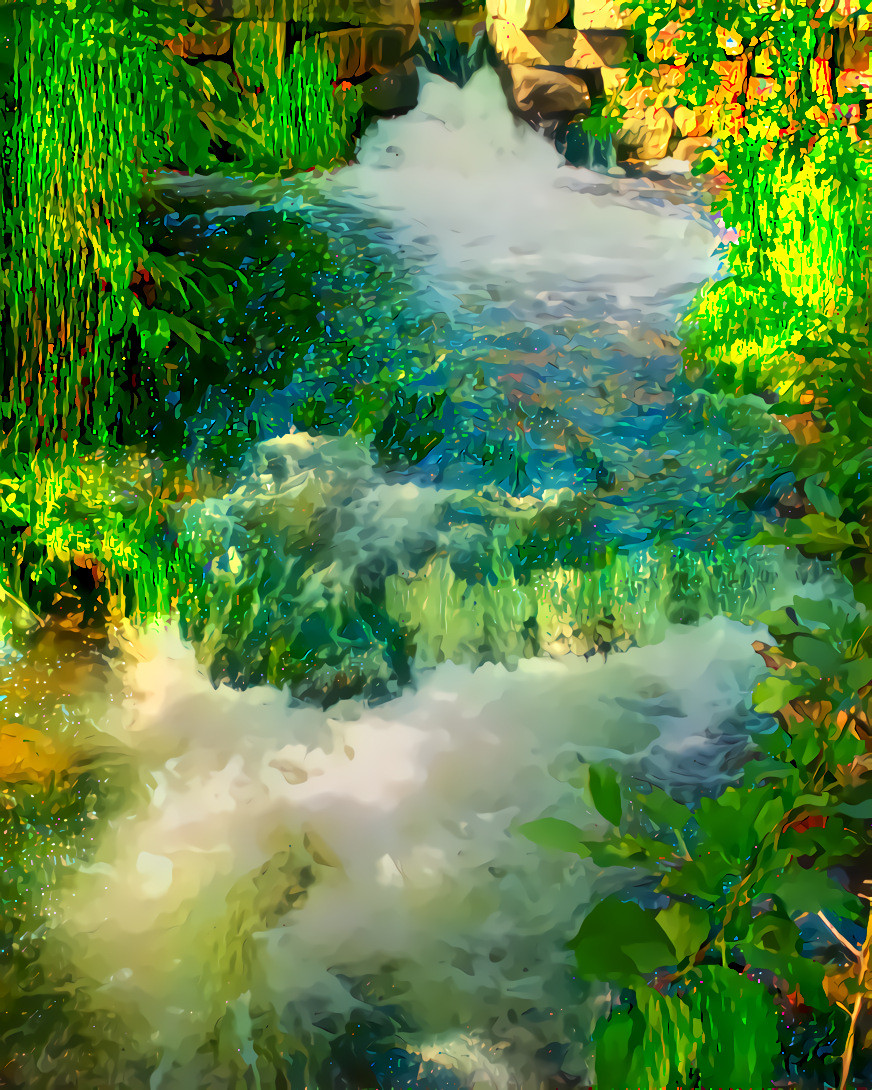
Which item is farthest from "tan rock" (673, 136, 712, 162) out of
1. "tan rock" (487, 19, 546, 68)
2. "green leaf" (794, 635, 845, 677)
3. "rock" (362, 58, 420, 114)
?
"green leaf" (794, 635, 845, 677)

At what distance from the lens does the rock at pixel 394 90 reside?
192 centimetres

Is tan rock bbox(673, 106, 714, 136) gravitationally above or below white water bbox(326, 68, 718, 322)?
above

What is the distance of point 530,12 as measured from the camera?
1.96 meters

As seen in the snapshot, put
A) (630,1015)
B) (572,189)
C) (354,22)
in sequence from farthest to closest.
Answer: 1. (572,189)
2. (354,22)
3. (630,1015)

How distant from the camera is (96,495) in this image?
5.44ft

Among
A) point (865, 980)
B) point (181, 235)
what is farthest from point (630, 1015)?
point (181, 235)

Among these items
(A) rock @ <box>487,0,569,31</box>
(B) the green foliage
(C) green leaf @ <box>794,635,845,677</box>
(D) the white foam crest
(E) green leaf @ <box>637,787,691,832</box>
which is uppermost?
(A) rock @ <box>487,0,569,31</box>

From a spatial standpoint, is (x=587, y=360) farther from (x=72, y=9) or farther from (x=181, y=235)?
(x=72, y=9)

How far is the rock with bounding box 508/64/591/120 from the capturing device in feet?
6.47

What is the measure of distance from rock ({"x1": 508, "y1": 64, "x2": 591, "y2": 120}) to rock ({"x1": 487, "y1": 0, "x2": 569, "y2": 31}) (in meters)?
0.09

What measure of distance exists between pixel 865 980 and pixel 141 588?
56.2 inches

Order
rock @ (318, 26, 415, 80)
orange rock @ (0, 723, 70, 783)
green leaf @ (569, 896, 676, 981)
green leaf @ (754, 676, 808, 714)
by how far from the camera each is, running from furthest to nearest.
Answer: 1. rock @ (318, 26, 415, 80)
2. orange rock @ (0, 723, 70, 783)
3. green leaf @ (754, 676, 808, 714)
4. green leaf @ (569, 896, 676, 981)

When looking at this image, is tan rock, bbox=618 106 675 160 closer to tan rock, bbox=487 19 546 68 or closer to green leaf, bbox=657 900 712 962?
tan rock, bbox=487 19 546 68

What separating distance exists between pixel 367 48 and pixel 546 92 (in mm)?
432
